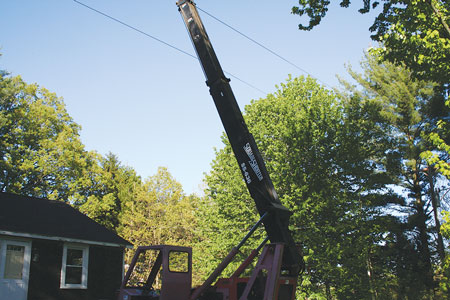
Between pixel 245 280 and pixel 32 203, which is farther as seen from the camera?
pixel 32 203

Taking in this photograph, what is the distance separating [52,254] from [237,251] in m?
10.1

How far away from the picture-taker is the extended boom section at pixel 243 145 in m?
6.77

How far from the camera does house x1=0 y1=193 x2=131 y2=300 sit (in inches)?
509

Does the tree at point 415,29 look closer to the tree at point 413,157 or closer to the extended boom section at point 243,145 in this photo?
the extended boom section at point 243,145

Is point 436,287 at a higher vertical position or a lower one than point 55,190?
lower

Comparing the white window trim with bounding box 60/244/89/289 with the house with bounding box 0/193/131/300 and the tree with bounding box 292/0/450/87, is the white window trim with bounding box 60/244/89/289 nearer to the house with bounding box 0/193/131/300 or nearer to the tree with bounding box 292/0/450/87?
the house with bounding box 0/193/131/300

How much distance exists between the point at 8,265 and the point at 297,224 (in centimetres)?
1286

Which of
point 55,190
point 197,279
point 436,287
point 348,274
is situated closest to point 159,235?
point 197,279

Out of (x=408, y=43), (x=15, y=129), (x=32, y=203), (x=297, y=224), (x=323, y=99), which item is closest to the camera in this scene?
(x=408, y=43)

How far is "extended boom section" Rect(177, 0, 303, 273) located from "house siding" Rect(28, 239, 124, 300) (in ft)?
32.9

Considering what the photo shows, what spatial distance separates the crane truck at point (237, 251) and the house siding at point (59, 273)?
7.29 meters

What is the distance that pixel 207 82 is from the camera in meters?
8.30

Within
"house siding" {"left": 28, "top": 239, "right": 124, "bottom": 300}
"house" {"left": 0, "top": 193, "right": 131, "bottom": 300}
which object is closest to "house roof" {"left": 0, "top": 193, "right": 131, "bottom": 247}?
"house" {"left": 0, "top": 193, "right": 131, "bottom": 300}

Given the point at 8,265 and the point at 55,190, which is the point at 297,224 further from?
the point at 55,190
